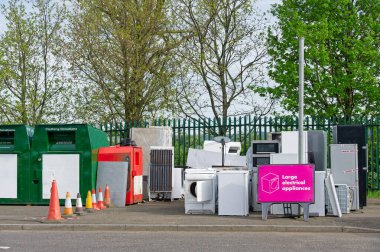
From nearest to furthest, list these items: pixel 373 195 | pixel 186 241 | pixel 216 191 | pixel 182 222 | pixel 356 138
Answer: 1. pixel 186 241
2. pixel 182 222
3. pixel 216 191
4. pixel 356 138
5. pixel 373 195

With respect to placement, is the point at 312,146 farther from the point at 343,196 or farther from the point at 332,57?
the point at 332,57

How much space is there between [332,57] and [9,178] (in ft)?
75.4

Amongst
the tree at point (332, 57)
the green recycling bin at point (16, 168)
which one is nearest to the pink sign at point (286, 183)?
the green recycling bin at point (16, 168)

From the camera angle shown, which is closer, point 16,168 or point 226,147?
point 16,168

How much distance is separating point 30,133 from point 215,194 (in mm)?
6248

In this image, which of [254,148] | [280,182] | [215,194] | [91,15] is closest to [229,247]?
[280,182]

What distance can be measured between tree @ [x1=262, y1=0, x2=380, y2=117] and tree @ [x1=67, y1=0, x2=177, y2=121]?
789 centimetres

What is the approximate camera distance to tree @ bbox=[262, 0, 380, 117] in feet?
121

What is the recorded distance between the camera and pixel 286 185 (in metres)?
15.3

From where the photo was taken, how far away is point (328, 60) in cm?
3681

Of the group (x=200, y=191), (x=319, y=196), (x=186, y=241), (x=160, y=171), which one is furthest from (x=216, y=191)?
(x=160, y=171)

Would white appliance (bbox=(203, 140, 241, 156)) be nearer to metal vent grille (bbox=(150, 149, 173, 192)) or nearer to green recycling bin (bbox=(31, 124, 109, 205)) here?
metal vent grille (bbox=(150, 149, 173, 192))

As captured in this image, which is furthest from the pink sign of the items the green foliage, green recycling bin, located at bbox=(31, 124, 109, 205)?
the green foliage

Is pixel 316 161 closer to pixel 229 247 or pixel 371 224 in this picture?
pixel 371 224
